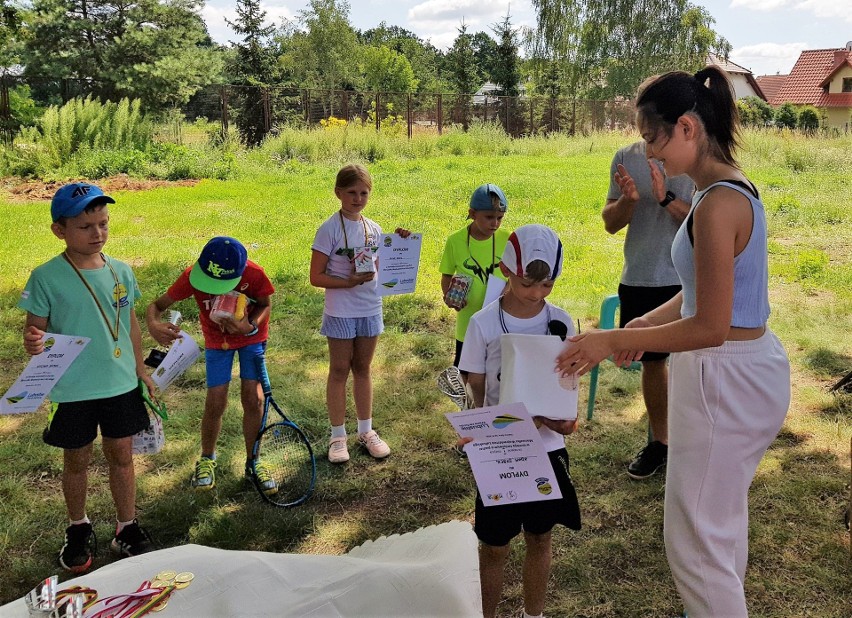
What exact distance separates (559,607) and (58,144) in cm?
1536

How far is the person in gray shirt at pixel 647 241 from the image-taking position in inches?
137

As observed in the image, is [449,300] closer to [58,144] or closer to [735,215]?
[735,215]

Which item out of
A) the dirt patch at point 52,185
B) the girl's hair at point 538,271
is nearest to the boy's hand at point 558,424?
the girl's hair at point 538,271

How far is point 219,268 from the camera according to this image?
3297mm

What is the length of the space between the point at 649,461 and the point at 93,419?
9.00ft

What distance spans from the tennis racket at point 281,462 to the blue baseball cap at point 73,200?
42.8 inches

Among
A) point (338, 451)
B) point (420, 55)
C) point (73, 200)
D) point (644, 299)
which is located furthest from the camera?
point (420, 55)

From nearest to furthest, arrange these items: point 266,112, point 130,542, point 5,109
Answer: point 130,542 → point 5,109 → point 266,112

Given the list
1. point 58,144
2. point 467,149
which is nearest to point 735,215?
point 58,144

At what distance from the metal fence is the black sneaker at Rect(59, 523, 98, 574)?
16080 millimetres

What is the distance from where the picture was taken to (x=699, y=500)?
2.15 meters

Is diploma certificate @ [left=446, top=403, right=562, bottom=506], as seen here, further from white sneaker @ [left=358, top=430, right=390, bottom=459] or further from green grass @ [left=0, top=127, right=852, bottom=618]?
white sneaker @ [left=358, top=430, right=390, bottom=459]

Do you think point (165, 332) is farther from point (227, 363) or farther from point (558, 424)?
point (558, 424)

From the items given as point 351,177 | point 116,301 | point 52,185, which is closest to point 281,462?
point 116,301
